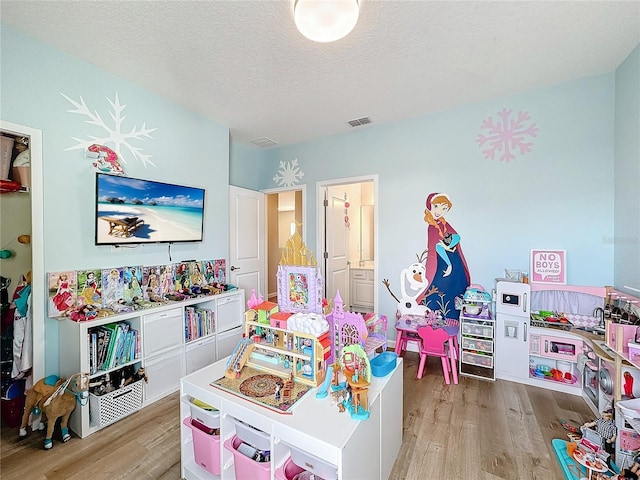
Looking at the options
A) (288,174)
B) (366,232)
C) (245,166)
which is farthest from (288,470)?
(366,232)

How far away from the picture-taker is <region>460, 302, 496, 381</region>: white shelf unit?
255cm

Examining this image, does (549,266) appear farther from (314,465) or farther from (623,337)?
(314,465)

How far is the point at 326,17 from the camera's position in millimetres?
1387

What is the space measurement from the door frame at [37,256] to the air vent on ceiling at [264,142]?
228 cm

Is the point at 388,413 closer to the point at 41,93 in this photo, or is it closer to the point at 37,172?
the point at 37,172

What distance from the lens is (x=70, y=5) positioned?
1.62 meters

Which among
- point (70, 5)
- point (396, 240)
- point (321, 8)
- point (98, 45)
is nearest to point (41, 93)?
point (98, 45)

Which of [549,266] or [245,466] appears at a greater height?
[549,266]

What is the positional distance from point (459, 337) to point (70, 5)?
12.8 feet

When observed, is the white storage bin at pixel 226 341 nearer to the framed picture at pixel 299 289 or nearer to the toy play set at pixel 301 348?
the toy play set at pixel 301 348

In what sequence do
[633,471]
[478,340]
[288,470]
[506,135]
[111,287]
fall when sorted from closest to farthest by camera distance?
[288,470]
[633,471]
[111,287]
[478,340]
[506,135]

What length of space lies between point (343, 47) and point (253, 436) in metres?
2.39

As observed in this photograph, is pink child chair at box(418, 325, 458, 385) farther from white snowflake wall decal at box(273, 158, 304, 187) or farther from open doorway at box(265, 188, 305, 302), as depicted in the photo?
open doorway at box(265, 188, 305, 302)

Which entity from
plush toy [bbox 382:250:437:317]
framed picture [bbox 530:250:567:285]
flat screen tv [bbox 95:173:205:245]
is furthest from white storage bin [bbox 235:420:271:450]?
framed picture [bbox 530:250:567:285]
